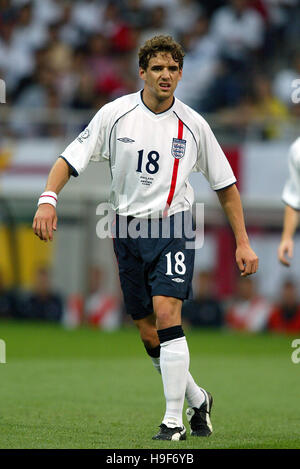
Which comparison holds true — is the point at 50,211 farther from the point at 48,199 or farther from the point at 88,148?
the point at 88,148

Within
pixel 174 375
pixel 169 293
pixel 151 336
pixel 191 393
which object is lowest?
pixel 191 393

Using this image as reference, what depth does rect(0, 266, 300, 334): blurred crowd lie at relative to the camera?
17.4m

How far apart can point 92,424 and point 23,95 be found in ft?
42.9

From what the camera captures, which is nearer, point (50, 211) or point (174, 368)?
point (50, 211)

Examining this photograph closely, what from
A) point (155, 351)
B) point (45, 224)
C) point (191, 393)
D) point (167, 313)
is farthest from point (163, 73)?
point (191, 393)

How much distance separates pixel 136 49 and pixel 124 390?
454 inches

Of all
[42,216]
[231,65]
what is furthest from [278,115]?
[42,216]

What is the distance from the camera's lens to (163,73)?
22.0 ft

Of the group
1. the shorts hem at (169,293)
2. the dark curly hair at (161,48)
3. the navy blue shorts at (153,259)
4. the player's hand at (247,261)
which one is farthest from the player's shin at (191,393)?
the dark curly hair at (161,48)

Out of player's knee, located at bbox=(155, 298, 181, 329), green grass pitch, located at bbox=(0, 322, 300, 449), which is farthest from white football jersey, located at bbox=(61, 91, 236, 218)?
green grass pitch, located at bbox=(0, 322, 300, 449)

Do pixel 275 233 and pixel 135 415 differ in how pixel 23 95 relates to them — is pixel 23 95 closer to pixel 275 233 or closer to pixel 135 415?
pixel 275 233

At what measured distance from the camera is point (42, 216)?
6.32 metres

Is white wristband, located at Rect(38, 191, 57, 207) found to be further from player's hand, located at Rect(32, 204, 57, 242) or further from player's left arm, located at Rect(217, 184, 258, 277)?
player's left arm, located at Rect(217, 184, 258, 277)

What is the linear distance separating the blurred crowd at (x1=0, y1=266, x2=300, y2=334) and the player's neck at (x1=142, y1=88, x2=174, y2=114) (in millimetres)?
10447
